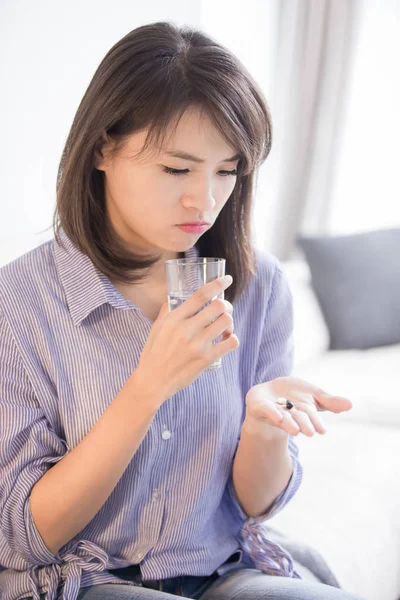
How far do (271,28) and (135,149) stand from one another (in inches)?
121

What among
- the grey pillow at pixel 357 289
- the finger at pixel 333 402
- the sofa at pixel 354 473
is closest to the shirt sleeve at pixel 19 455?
the finger at pixel 333 402

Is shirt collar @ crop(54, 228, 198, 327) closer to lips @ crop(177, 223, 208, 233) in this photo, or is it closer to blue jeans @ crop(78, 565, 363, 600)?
lips @ crop(177, 223, 208, 233)

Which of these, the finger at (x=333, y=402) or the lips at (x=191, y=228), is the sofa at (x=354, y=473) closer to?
the finger at (x=333, y=402)

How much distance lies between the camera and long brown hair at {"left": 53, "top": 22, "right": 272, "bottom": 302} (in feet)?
3.80

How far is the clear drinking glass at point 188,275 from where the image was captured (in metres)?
1.08

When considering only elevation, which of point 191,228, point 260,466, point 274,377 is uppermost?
point 191,228

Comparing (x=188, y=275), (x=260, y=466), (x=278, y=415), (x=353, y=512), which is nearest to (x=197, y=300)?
(x=188, y=275)

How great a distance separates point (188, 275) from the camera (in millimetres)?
1081

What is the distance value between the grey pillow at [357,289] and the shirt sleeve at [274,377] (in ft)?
5.10

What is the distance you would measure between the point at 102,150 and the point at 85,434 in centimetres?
49

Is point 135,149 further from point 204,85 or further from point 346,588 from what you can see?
point 346,588

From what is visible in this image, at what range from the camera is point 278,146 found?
4.02 metres

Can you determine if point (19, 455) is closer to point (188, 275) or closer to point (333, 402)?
point (188, 275)

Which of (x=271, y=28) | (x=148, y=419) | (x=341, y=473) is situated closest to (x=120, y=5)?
(x=271, y=28)
